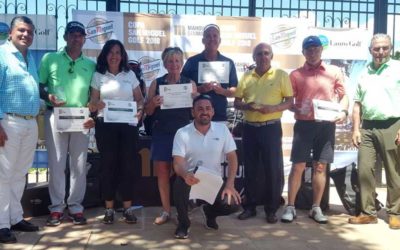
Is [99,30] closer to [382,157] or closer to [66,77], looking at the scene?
[66,77]

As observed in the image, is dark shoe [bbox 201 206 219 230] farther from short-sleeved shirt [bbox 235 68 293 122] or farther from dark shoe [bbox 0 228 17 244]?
dark shoe [bbox 0 228 17 244]

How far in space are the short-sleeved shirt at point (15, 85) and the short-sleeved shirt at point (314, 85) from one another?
2.87 m

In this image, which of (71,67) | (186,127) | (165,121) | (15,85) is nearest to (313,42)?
→ (186,127)

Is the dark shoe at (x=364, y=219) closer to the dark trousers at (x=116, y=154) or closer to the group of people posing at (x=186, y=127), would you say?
the group of people posing at (x=186, y=127)

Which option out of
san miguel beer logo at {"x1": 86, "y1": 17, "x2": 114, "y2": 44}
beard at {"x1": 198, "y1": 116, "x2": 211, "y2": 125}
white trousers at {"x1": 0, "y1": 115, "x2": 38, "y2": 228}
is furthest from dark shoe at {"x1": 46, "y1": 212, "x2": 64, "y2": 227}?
san miguel beer logo at {"x1": 86, "y1": 17, "x2": 114, "y2": 44}

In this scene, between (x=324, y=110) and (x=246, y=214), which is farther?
(x=246, y=214)

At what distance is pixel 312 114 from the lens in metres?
5.27

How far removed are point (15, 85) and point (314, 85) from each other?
3163 mm

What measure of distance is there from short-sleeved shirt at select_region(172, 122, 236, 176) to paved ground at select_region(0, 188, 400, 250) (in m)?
0.72

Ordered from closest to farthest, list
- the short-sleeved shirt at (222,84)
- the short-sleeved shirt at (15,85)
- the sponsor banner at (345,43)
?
the short-sleeved shirt at (15,85) → the short-sleeved shirt at (222,84) → the sponsor banner at (345,43)

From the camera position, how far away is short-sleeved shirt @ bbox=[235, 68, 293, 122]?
523 centimetres

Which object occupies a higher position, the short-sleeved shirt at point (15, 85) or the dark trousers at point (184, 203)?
the short-sleeved shirt at point (15, 85)

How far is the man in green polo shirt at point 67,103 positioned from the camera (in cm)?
492

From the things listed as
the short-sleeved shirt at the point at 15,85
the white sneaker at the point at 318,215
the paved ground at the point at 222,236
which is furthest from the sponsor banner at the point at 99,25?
the white sneaker at the point at 318,215
